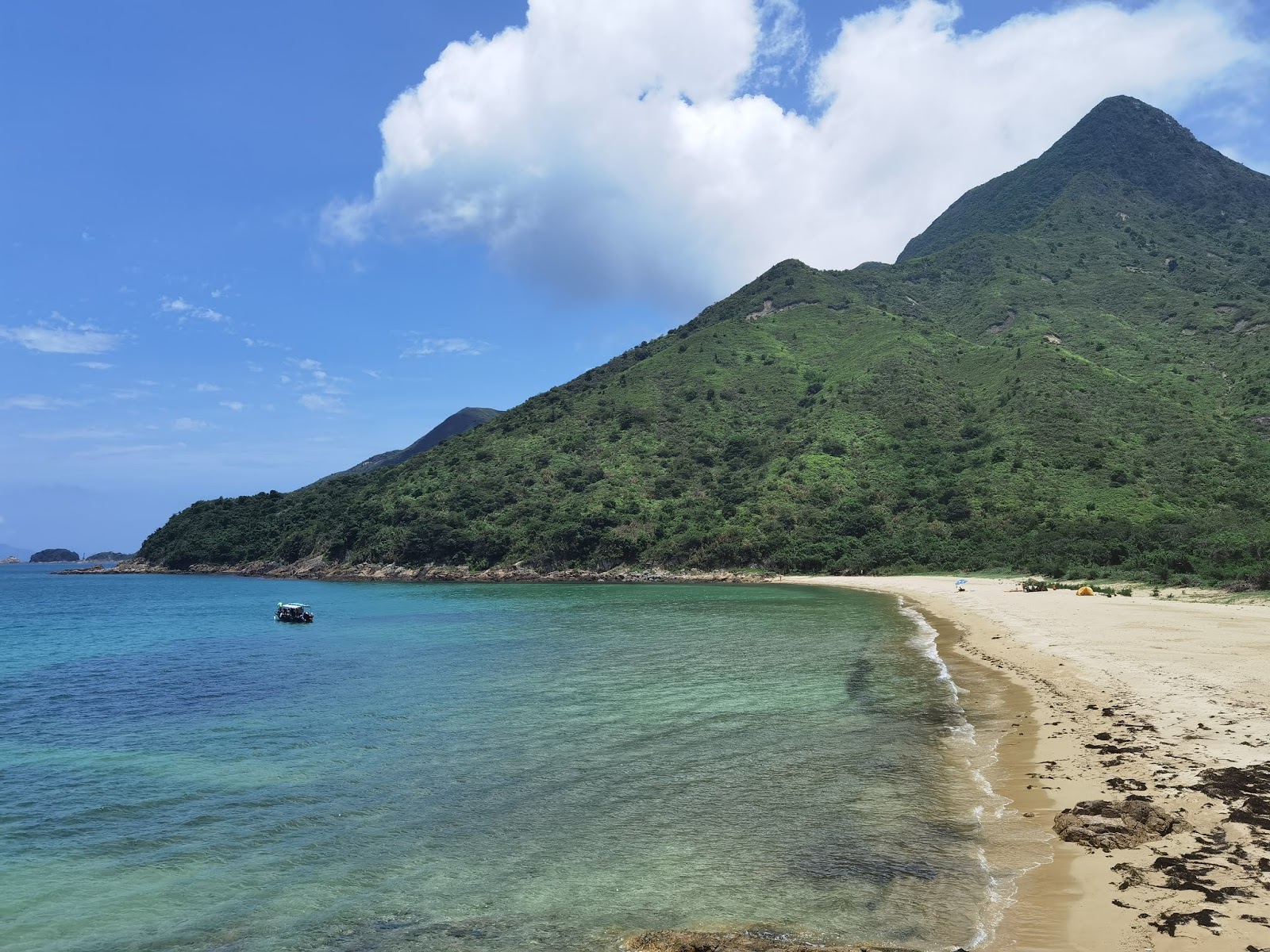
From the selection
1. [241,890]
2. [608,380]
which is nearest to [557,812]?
[241,890]

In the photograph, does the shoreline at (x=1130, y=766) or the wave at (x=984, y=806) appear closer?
the shoreline at (x=1130, y=766)

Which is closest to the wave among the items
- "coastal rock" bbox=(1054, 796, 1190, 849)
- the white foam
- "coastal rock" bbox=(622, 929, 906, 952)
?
the white foam

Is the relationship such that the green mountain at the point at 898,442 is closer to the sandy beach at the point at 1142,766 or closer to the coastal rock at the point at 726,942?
the sandy beach at the point at 1142,766

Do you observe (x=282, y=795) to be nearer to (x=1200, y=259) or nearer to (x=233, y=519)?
(x=233, y=519)

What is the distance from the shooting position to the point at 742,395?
137500 millimetres

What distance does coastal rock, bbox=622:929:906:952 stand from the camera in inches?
338

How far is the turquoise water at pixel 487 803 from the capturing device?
10.1 m

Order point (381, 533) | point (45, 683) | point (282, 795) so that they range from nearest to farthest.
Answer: point (282, 795), point (45, 683), point (381, 533)

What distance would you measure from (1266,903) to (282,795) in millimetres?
16683

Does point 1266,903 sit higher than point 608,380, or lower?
lower

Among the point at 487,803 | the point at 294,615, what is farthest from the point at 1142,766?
the point at 294,615

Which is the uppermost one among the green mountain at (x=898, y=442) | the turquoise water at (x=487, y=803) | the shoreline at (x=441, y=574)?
the green mountain at (x=898, y=442)

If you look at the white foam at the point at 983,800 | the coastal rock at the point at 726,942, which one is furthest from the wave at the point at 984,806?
the coastal rock at the point at 726,942

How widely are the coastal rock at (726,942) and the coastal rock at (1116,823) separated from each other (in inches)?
177
